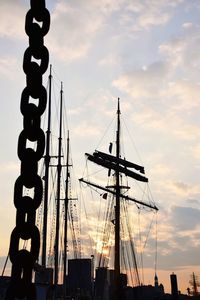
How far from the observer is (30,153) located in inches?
135

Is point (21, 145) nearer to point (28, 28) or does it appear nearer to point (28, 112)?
point (28, 112)

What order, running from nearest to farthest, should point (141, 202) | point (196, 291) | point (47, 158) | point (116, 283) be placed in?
point (47, 158)
point (116, 283)
point (141, 202)
point (196, 291)

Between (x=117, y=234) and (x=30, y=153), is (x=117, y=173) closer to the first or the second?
(x=117, y=234)

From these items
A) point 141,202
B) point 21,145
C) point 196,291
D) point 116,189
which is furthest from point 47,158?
point 196,291

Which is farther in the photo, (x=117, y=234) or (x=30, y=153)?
(x=117, y=234)

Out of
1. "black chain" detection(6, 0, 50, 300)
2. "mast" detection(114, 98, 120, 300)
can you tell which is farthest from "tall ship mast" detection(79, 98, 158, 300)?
"black chain" detection(6, 0, 50, 300)

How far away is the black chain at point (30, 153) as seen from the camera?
3.28m

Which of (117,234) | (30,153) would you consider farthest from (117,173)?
(30,153)

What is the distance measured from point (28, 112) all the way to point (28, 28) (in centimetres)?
64

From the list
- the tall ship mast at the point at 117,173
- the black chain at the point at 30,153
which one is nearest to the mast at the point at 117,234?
the tall ship mast at the point at 117,173

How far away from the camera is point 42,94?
3.45 metres

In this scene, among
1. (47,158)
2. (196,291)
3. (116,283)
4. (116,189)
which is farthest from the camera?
(196,291)

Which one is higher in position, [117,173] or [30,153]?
[117,173]

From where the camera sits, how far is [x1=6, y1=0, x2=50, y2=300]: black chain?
3.28 meters
